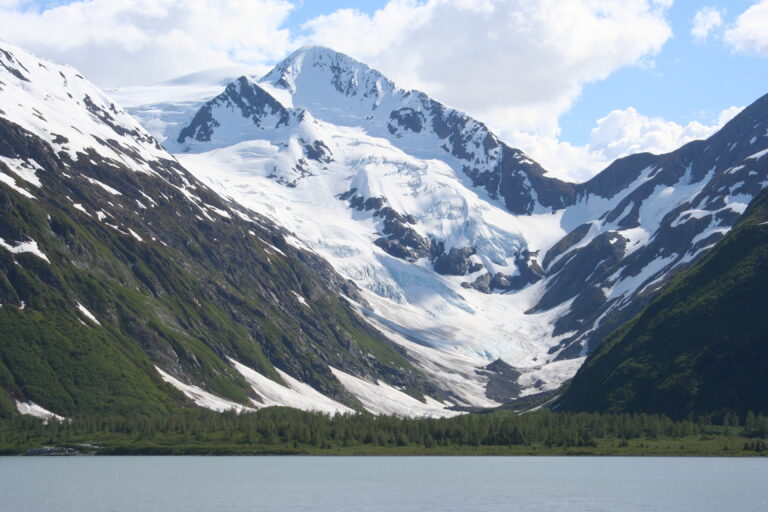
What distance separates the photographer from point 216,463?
18162 cm

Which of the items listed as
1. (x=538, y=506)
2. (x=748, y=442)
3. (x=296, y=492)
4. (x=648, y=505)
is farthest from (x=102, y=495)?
(x=748, y=442)

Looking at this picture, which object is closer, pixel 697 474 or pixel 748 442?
pixel 697 474

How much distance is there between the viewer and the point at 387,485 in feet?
444

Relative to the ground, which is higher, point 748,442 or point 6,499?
point 748,442

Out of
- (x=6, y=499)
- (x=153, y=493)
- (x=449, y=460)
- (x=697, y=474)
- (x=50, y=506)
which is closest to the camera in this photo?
(x=50, y=506)

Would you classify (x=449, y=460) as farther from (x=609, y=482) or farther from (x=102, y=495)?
(x=102, y=495)

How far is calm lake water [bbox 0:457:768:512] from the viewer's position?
10844cm

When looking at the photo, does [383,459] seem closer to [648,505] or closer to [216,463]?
[216,463]

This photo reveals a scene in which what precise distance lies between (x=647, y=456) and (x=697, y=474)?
49731mm

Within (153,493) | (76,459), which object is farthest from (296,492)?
(76,459)

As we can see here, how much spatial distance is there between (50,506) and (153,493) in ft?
55.2

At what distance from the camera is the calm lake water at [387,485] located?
4269 inches

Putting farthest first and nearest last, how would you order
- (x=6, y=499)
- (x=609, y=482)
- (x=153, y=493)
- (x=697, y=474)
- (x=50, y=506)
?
(x=697, y=474) < (x=609, y=482) < (x=153, y=493) < (x=6, y=499) < (x=50, y=506)

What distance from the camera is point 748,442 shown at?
653 ft
